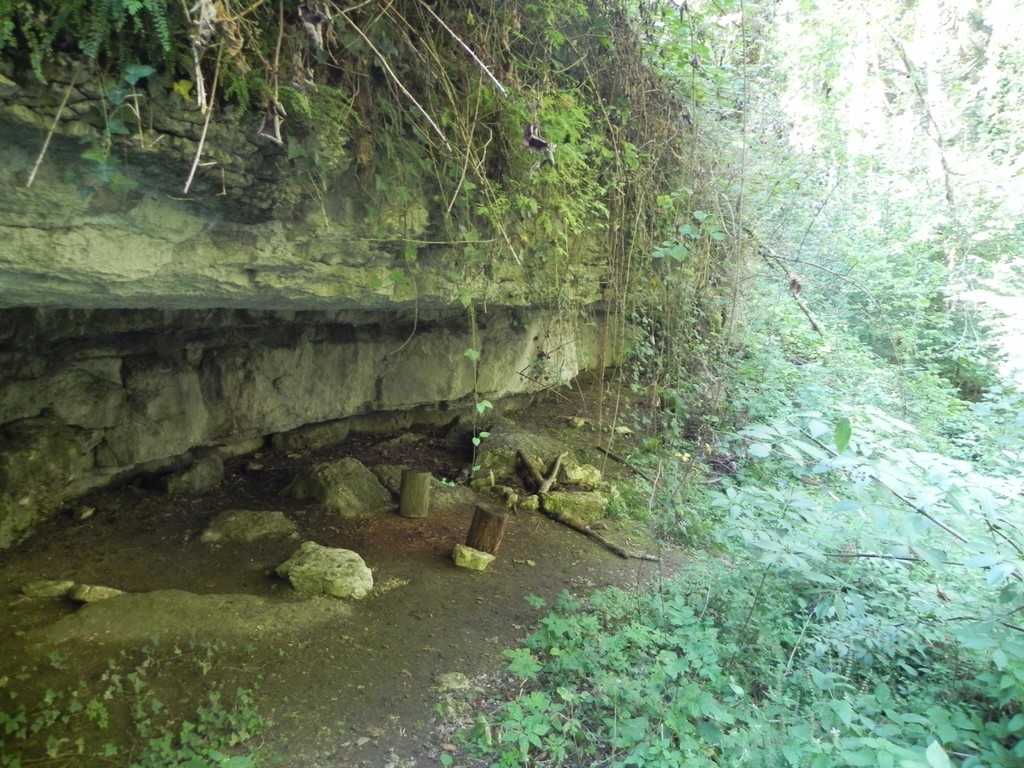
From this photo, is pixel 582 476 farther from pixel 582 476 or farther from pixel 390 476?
pixel 390 476

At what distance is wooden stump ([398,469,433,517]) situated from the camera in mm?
4695

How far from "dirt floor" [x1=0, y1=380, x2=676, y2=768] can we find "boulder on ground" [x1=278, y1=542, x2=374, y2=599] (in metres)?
0.07

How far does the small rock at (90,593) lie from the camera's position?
10.2ft

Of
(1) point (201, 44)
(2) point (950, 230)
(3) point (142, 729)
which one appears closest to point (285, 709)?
(3) point (142, 729)

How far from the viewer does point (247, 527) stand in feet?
13.2

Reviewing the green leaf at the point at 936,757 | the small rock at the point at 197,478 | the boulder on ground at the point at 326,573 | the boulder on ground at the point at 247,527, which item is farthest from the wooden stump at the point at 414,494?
the green leaf at the point at 936,757

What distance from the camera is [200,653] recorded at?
288cm

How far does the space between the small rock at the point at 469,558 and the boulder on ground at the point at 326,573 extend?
65cm

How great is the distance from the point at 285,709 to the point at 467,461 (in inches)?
133

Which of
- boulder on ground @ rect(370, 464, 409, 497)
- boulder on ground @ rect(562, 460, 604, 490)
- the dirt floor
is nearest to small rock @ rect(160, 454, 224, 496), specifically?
the dirt floor

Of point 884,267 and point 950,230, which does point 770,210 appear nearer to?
point 884,267

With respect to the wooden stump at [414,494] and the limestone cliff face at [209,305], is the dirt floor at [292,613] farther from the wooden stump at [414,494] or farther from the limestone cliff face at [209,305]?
the limestone cliff face at [209,305]

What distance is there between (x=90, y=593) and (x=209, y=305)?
1628 millimetres

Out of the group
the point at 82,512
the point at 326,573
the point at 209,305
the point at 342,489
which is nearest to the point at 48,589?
the point at 82,512
